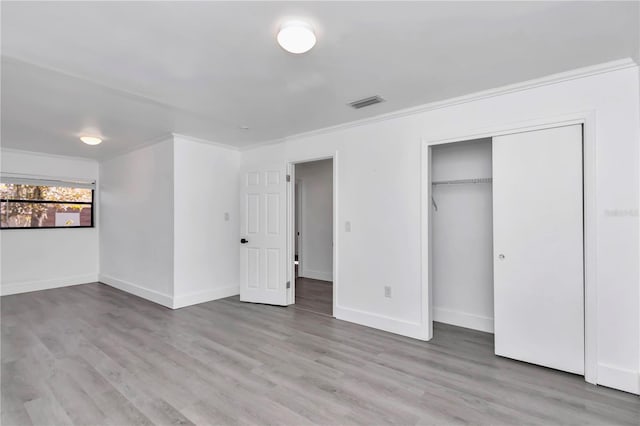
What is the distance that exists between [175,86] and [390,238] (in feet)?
8.84

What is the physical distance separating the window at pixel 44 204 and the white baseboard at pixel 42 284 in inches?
39.3

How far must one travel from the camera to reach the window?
18.0ft

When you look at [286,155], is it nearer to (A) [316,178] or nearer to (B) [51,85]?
(A) [316,178]

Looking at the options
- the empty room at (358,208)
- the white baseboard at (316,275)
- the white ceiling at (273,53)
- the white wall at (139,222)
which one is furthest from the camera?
the white baseboard at (316,275)

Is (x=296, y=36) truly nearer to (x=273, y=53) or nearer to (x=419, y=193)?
(x=273, y=53)

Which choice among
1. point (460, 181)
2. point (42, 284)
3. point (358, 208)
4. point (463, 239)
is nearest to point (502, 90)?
point (460, 181)

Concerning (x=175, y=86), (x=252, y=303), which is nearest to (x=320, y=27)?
(x=175, y=86)

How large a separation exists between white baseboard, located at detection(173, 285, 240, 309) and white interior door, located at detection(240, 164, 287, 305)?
0.41 m

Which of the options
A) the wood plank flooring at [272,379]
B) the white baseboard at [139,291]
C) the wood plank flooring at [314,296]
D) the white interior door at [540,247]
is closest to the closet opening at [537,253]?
the white interior door at [540,247]

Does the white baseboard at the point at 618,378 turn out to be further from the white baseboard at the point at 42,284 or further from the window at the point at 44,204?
the window at the point at 44,204

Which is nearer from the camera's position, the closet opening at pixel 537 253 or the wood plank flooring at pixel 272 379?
the wood plank flooring at pixel 272 379

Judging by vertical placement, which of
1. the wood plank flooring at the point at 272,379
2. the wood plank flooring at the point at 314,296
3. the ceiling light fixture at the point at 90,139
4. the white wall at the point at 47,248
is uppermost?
the ceiling light fixture at the point at 90,139

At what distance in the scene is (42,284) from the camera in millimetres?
5766

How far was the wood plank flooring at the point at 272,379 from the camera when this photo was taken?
2.12 metres
